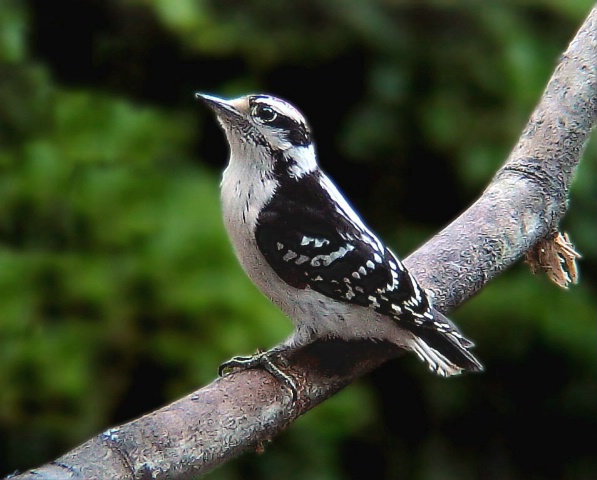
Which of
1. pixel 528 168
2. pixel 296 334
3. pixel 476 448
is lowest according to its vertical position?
pixel 476 448

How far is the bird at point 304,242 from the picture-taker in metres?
2.49

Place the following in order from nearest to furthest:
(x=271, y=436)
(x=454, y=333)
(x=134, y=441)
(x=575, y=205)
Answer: (x=134, y=441) → (x=271, y=436) → (x=454, y=333) → (x=575, y=205)

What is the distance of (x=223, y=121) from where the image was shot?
96.9 inches

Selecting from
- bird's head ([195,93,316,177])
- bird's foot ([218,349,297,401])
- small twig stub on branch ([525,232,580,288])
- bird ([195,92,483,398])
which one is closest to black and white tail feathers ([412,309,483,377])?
bird ([195,92,483,398])

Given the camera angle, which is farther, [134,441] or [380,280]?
[380,280]

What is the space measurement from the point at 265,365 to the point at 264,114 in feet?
1.93

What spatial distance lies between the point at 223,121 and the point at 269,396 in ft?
2.12

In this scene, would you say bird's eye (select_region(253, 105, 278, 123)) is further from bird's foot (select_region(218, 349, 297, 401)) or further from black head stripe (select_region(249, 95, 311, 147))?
bird's foot (select_region(218, 349, 297, 401))

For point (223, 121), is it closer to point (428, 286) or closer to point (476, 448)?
point (428, 286)


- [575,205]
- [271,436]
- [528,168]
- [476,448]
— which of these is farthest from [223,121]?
[476,448]

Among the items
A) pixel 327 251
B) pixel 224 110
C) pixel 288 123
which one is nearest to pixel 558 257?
pixel 327 251

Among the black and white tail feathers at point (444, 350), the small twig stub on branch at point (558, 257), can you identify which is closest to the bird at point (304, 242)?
the black and white tail feathers at point (444, 350)

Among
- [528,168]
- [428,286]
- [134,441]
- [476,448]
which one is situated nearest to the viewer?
[134,441]

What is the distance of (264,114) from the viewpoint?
8.05 ft
